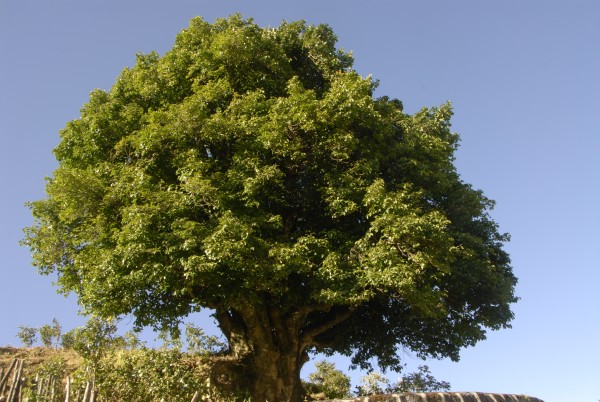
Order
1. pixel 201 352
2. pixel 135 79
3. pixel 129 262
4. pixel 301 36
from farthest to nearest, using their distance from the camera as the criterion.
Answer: pixel 301 36 < pixel 135 79 < pixel 201 352 < pixel 129 262

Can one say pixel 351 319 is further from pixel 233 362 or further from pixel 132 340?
pixel 132 340

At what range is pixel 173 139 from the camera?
639 inches

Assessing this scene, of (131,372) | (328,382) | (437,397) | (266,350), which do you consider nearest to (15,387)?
(131,372)

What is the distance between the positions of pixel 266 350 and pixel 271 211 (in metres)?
4.64

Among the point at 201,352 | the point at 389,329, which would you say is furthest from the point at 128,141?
the point at 389,329

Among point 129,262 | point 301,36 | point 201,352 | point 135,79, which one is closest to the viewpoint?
point 129,262

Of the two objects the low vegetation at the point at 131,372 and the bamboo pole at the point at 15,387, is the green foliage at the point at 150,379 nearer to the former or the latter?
the low vegetation at the point at 131,372

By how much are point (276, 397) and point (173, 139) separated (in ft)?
29.4

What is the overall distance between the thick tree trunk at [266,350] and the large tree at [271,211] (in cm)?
5

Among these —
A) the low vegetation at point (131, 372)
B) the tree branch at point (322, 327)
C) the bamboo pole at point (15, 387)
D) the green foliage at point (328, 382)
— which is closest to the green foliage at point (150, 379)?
the low vegetation at point (131, 372)

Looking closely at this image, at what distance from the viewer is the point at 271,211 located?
16.9m

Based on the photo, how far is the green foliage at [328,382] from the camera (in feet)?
73.3

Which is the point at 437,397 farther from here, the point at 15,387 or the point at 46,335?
the point at 46,335

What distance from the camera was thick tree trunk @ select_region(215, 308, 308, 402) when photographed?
16.6 metres
